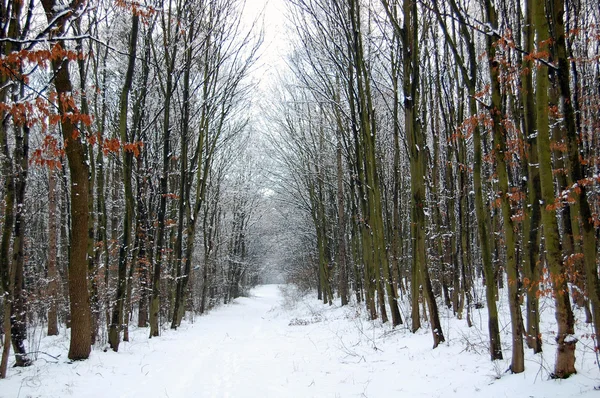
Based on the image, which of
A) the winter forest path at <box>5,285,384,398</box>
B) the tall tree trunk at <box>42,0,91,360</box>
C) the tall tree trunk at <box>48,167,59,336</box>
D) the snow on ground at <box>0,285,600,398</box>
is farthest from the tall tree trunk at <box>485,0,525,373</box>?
the tall tree trunk at <box>48,167,59,336</box>

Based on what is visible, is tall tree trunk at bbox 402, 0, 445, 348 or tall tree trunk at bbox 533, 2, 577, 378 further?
tall tree trunk at bbox 402, 0, 445, 348

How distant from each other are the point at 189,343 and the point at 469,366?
7.76m

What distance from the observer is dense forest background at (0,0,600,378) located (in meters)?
Answer: 4.52

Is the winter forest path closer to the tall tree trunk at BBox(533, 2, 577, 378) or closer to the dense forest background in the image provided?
the dense forest background

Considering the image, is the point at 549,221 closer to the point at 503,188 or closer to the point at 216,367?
the point at 503,188

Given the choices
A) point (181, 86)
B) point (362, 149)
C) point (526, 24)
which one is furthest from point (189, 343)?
point (526, 24)

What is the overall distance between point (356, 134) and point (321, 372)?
636cm

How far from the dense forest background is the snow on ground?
37cm

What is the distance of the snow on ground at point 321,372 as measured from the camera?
4723 mm

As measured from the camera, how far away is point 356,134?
36.1 ft

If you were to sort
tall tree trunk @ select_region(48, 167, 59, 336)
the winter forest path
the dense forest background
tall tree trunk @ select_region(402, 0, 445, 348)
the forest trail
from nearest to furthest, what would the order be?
the dense forest background < the winter forest path < the forest trail < tall tree trunk @ select_region(402, 0, 445, 348) < tall tree trunk @ select_region(48, 167, 59, 336)

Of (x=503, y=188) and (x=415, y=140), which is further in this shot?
(x=415, y=140)

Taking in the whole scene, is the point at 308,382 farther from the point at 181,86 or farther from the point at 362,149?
the point at 181,86

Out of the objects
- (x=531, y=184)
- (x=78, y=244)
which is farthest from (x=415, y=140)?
(x=78, y=244)
